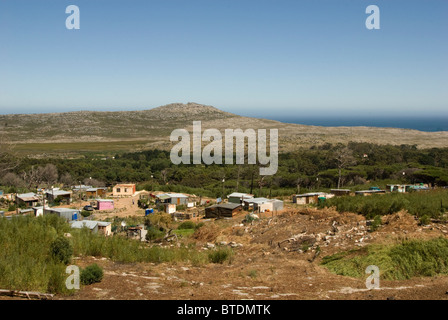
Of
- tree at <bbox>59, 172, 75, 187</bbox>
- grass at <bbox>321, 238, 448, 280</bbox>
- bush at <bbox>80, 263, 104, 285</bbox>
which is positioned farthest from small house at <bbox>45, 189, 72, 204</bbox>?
grass at <bbox>321, 238, 448, 280</bbox>

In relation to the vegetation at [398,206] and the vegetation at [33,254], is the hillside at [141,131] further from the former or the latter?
the vegetation at [33,254]

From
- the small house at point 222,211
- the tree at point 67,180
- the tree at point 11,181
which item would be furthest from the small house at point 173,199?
the tree at point 11,181

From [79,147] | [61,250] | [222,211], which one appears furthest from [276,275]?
[79,147]

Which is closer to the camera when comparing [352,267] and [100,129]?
[352,267]

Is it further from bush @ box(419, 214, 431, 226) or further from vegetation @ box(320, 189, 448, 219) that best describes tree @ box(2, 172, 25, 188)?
bush @ box(419, 214, 431, 226)
